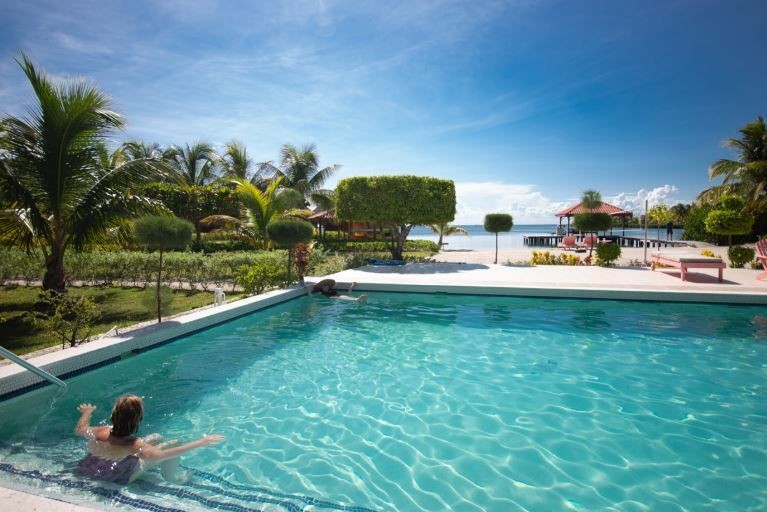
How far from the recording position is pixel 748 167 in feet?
79.7

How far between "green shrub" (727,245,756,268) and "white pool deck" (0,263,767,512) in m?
0.88

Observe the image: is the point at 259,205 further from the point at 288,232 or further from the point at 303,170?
the point at 303,170

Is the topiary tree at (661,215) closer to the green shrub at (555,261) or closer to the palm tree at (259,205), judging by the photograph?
the green shrub at (555,261)

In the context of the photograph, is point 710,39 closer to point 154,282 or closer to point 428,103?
point 428,103

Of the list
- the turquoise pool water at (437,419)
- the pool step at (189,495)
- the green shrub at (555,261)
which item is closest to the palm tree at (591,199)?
the green shrub at (555,261)

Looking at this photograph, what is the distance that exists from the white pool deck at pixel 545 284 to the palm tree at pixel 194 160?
69.8ft

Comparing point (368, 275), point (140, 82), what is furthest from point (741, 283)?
point (140, 82)

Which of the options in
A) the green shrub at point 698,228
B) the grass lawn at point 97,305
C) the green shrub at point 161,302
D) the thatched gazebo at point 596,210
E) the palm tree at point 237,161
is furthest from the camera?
the green shrub at point 698,228

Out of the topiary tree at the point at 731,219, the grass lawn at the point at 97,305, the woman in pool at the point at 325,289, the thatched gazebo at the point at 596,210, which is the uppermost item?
the thatched gazebo at the point at 596,210

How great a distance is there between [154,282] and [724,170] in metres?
33.9

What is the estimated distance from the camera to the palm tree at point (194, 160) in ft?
96.3

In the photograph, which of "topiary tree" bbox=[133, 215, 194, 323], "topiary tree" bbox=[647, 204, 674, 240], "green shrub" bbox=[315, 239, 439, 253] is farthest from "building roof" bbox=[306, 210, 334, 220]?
"topiary tree" bbox=[647, 204, 674, 240]

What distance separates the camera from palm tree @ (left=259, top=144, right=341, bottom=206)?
29.5 m

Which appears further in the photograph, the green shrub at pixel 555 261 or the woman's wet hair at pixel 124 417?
the green shrub at pixel 555 261
